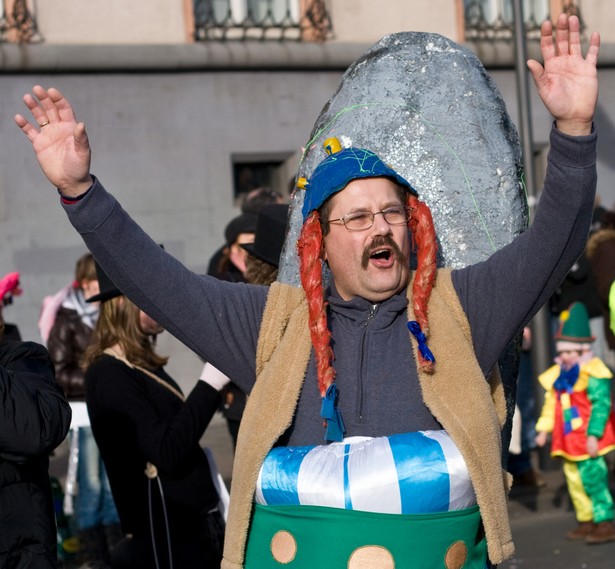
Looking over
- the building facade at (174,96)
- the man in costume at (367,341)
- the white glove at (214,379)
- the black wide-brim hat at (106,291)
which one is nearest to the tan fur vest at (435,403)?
the man in costume at (367,341)

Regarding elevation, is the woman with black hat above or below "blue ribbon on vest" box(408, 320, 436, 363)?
below

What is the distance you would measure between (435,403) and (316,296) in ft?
1.35

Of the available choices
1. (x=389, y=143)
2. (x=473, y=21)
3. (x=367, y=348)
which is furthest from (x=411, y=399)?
(x=473, y=21)

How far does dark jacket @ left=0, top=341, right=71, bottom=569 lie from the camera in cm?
335

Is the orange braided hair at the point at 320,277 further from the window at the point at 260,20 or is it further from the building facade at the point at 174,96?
the window at the point at 260,20

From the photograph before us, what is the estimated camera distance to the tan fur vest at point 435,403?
3125 mm

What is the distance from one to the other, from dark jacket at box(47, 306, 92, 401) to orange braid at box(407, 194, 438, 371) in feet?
15.9

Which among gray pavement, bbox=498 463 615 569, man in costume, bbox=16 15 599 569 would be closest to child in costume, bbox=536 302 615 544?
gray pavement, bbox=498 463 615 569

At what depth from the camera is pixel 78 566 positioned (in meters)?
6.49

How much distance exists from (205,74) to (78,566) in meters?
7.02

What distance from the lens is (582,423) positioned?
766 cm

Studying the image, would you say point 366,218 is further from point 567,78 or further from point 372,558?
point 372,558

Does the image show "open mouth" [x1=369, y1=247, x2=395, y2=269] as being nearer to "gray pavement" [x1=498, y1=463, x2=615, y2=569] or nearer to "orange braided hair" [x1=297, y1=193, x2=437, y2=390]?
"orange braided hair" [x1=297, y1=193, x2=437, y2=390]

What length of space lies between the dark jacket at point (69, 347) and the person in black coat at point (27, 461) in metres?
4.44
